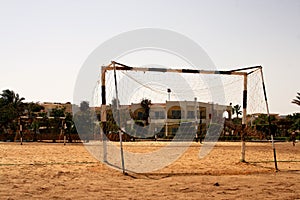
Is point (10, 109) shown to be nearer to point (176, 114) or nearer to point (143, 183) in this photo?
point (176, 114)

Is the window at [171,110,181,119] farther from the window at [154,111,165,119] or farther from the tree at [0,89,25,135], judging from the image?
the tree at [0,89,25,135]

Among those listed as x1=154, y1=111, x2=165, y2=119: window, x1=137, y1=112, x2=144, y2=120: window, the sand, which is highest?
x1=154, y1=111, x2=165, y2=119: window

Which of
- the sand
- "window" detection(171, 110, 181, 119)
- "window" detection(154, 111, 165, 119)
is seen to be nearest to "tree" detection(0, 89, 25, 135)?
"window" detection(154, 111, 165, 119)

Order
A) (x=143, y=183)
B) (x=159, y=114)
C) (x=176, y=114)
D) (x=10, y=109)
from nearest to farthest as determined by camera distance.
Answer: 1. (x=143, y=183)
2. (x=10, y=109)
3. (x=159, y=114)
4. (x=176, y=114)

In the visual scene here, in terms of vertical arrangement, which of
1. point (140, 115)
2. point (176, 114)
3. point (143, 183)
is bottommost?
point (143, 183)

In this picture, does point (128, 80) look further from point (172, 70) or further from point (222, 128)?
point (222, 128)

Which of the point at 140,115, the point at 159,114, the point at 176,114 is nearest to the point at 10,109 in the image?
the point at 140,115

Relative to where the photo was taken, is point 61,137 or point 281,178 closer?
point 281,178

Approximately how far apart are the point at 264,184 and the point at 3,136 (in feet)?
122

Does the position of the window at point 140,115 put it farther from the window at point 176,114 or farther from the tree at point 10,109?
the tree at point 10,109

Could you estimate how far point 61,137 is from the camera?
137 feet

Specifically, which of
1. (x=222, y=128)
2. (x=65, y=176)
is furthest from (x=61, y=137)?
(x=65, y=176)

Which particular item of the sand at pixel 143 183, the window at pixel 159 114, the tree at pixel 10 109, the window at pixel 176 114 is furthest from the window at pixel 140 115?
the sand at pixel 143 183

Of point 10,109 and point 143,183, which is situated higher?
point 10,109
